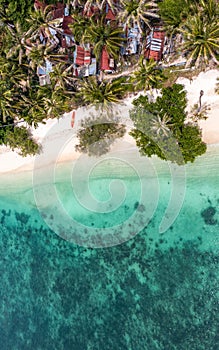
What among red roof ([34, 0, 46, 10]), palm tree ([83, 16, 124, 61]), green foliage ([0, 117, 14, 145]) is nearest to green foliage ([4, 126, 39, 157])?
green foliage ([0, 117, 14, 145])

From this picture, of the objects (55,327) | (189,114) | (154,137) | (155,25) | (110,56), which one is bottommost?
(55,327)

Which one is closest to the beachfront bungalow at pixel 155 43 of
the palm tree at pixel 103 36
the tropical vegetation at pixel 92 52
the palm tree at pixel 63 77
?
the tropical vegetation at pixel 92 52

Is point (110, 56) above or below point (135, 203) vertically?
above

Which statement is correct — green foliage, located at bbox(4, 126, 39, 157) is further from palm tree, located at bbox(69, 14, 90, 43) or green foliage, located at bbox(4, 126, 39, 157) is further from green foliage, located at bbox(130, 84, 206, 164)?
green foliage, located at bbox(130, 84, 206, 164)

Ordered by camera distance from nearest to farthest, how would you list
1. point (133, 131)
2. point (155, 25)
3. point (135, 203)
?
point (155, 25), point (133, 131), point (135, 203)

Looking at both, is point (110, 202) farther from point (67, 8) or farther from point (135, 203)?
point (67, 8)

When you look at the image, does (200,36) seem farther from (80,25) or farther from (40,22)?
(40,22)

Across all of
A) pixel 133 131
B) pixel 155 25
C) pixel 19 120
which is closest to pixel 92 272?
pixel 133 131

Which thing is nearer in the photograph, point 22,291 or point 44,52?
point 44,52
